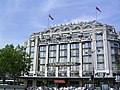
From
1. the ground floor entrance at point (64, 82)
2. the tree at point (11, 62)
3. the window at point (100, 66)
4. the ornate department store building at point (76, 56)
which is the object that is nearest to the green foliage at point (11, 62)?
the tree at point (11, 62)

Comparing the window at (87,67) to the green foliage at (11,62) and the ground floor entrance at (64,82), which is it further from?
the green foliage at (11,62)

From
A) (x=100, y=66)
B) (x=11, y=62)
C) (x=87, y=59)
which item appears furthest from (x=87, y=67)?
(x=11, y=62)

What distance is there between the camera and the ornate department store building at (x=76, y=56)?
211 ft

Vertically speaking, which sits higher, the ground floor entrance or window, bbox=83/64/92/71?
window, bbox=83/64/92/71

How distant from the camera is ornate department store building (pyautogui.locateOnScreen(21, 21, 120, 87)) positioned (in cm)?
6438

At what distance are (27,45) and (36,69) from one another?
35.4 ft

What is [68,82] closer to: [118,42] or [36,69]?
[36,69]

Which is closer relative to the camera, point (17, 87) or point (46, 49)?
point (17, 87)

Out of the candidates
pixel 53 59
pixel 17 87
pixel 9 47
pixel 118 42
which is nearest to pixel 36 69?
pixel 53 59

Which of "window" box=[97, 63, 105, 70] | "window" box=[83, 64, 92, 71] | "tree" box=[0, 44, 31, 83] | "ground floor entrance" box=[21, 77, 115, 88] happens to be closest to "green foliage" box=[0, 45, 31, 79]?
"tree" box=[0, 44, 31, 83]

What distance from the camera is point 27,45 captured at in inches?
3100

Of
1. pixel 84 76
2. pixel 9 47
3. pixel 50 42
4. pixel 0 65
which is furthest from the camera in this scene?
pixel 50 42

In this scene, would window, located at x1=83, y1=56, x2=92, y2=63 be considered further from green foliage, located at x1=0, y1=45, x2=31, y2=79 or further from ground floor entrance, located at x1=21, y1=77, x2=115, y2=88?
green foliage, located at x1=0, y1=45, x2=31, y2=79

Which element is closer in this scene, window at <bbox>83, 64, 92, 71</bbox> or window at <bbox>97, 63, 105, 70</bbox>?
window at <bbox>97, 63, 105, 70</bbox>
